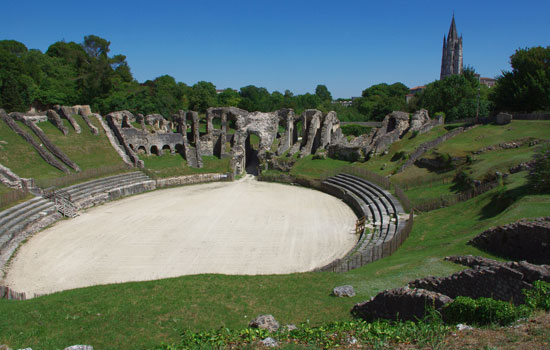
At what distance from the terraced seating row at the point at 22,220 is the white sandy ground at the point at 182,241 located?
1.81ft

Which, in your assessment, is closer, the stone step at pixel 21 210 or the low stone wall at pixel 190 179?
the stone step at pixel 21 210

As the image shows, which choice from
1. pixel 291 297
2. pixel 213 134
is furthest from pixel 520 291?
pixel 213 134

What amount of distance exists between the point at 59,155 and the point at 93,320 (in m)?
26.0

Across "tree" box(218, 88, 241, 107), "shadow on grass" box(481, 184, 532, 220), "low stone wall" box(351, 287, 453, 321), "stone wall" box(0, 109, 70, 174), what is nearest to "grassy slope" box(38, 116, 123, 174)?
"stone wall" box(0, 109, 70, 174)

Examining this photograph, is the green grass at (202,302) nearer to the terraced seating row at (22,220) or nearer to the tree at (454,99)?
the terraced seating row at (22,220)

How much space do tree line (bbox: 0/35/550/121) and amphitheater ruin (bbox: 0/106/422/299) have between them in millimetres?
8733

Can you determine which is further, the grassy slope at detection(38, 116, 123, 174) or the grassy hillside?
the grassy slope at detection(38, 116, 123, 174)

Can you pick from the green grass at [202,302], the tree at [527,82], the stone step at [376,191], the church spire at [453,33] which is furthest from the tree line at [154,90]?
the church spire at [453,33]

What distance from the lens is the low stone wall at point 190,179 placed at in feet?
113

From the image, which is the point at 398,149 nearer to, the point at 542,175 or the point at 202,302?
the point at 542,175

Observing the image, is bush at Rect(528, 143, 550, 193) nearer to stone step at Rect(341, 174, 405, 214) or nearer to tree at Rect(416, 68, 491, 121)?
stone step at Rect(341, 174, 405, 214)

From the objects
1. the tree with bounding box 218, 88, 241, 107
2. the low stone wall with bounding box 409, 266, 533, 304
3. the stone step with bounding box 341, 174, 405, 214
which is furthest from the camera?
the tree with bounding box 218, 88, 241, 107

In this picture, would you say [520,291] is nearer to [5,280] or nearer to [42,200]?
[5,280]

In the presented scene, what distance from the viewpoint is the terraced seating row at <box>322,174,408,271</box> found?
16.2 meters
